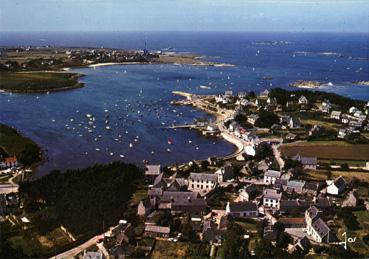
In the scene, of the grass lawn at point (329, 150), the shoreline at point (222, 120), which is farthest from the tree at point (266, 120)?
the grass lawn at point (329, 150)

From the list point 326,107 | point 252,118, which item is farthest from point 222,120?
point 326,107

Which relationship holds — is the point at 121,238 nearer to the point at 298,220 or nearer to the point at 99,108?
the point at 298,220

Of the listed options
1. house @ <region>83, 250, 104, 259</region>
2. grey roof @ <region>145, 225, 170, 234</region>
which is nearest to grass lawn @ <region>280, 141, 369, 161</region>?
grey roof @ <region>145, 225, 170, 234</region>

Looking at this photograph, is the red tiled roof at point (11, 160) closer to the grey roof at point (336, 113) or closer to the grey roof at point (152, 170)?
the grey roof at point (152, 170)

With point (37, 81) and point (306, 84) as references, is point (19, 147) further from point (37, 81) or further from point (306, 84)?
point (306, 84)

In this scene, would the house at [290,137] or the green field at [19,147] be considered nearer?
the green field at [19,147]

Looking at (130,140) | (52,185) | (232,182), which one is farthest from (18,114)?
(232,182)
